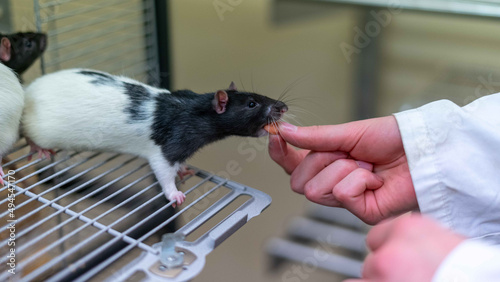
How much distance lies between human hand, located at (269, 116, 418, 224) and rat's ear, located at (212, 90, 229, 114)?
11cm

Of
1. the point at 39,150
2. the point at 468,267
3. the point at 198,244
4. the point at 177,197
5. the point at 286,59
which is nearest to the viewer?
the point at 468,267

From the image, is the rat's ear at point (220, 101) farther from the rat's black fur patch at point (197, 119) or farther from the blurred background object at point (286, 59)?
the blurred background object at point (286, 59)

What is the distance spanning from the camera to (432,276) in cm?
42

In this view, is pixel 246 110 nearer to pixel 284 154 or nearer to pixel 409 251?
pixel 284 154

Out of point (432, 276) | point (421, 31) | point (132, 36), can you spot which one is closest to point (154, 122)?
point (132, 36)

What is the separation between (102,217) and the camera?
0.73 meters

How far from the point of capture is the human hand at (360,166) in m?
0.81

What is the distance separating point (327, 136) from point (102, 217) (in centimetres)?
35

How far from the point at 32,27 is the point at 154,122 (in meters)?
0.54

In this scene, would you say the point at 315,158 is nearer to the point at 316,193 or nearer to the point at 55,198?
the point at 316,193

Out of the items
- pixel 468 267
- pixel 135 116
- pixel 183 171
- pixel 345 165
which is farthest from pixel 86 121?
pixel 468 267

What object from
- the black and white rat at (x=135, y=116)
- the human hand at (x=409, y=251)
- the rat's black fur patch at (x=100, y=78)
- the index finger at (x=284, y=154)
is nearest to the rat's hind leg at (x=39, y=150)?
the black and white rat at (x=135, y=116)

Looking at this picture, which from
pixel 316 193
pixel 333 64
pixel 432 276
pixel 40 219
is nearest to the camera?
pixel 432 276

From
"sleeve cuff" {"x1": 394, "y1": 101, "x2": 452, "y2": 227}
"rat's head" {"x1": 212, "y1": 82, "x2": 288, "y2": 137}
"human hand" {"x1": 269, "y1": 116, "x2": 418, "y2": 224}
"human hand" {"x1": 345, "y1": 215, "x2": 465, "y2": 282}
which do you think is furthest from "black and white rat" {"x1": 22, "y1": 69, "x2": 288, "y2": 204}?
"human hand" {"x1": 345, "y1": 215, "x2": 465, "y2": 282}
